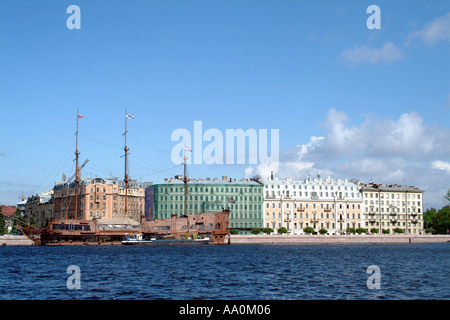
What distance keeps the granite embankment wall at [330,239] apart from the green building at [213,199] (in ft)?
71.6

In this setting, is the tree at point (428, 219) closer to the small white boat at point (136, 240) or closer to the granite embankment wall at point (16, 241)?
the small white boat at point (136, 240)

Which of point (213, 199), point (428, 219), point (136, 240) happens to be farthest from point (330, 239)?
point (428, 219)

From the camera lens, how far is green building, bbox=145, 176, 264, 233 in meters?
133

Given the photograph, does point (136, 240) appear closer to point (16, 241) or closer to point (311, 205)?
point (16, 241)

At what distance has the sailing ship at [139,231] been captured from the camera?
10212 cm

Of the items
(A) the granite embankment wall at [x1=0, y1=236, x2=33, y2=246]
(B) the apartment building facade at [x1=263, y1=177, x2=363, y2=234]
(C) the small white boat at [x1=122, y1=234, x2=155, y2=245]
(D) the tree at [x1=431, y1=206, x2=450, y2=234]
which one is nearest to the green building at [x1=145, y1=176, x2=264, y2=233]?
(B) the apartment building facade at [x1=263, y1=177, x2=363, y2=234]

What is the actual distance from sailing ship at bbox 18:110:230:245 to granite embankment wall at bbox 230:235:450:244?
6837 mm

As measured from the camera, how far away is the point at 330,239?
114 meters

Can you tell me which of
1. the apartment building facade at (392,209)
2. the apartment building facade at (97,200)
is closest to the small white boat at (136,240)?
the apartment building facade at (97,200)

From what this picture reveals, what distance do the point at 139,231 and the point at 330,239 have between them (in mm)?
39830

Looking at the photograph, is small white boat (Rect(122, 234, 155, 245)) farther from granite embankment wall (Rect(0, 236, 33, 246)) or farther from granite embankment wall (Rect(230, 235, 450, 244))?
granite embankment wall (Rect(0, 236, 33, 246))
